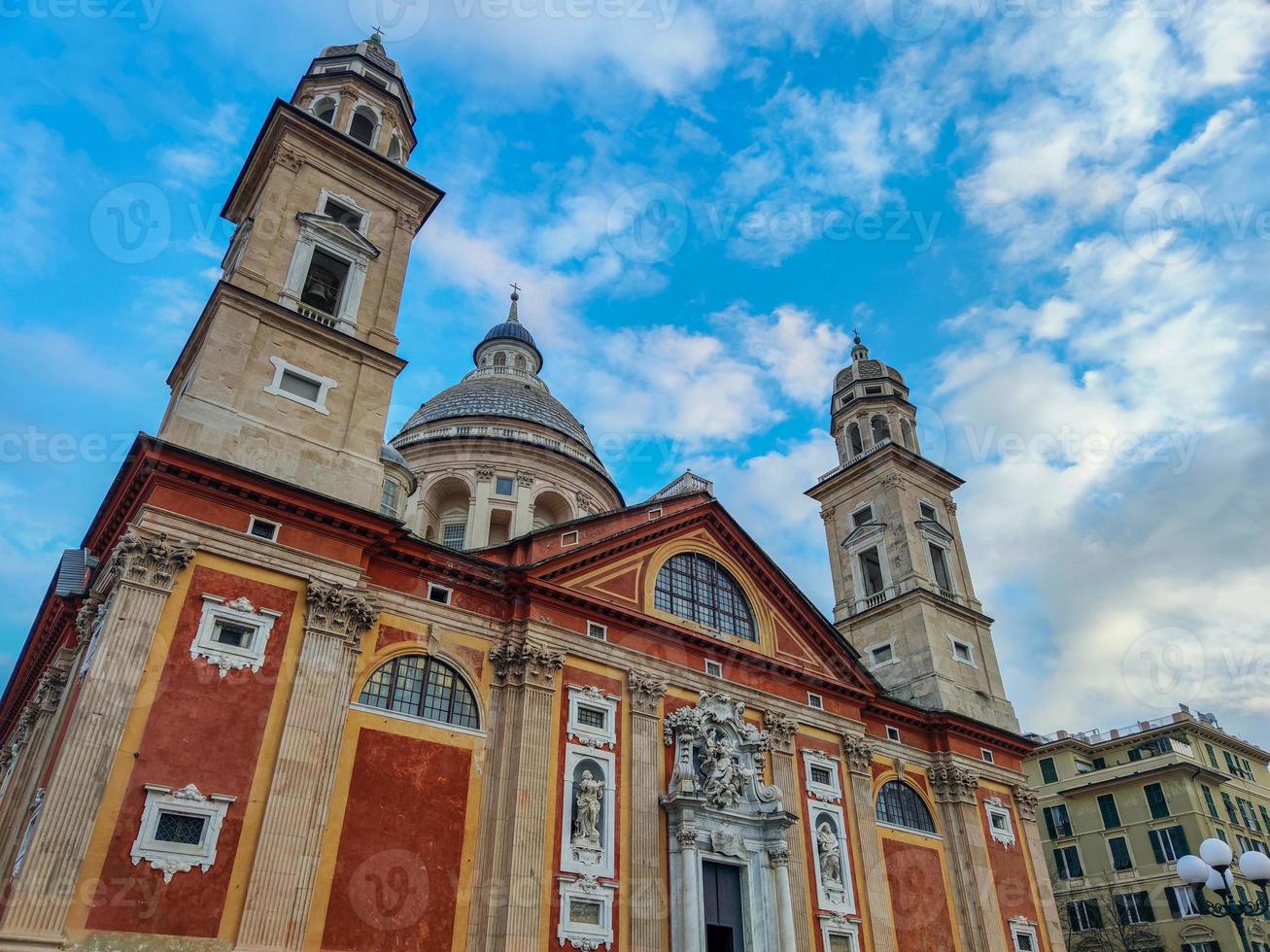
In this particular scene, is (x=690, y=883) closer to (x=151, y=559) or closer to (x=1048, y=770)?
(x=151, y=559)

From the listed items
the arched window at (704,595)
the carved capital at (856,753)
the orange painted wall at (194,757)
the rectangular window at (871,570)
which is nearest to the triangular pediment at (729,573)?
the arched window at (704,595)

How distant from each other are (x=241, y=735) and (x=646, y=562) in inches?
485

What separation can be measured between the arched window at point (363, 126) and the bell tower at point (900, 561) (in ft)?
75.0

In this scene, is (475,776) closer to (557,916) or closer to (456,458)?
(557,916)

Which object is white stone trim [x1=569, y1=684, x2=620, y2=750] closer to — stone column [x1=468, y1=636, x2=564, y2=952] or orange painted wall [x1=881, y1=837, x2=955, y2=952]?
stone column [x1=468, y1=636, x2=564, y2=952]

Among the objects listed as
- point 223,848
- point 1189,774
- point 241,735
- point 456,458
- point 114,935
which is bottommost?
point 114,935

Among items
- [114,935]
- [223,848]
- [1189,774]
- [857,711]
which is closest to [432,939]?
[223,848]

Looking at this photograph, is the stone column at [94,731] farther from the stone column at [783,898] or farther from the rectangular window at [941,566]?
the rectangular window at [941,566]

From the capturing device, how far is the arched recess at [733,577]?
26.4 meters

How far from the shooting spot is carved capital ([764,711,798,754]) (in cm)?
2616

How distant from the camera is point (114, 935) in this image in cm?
1461

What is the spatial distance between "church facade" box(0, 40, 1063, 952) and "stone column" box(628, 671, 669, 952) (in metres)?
0.07

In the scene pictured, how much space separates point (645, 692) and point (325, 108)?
20.2 metres

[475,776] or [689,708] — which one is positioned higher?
[689,708]
